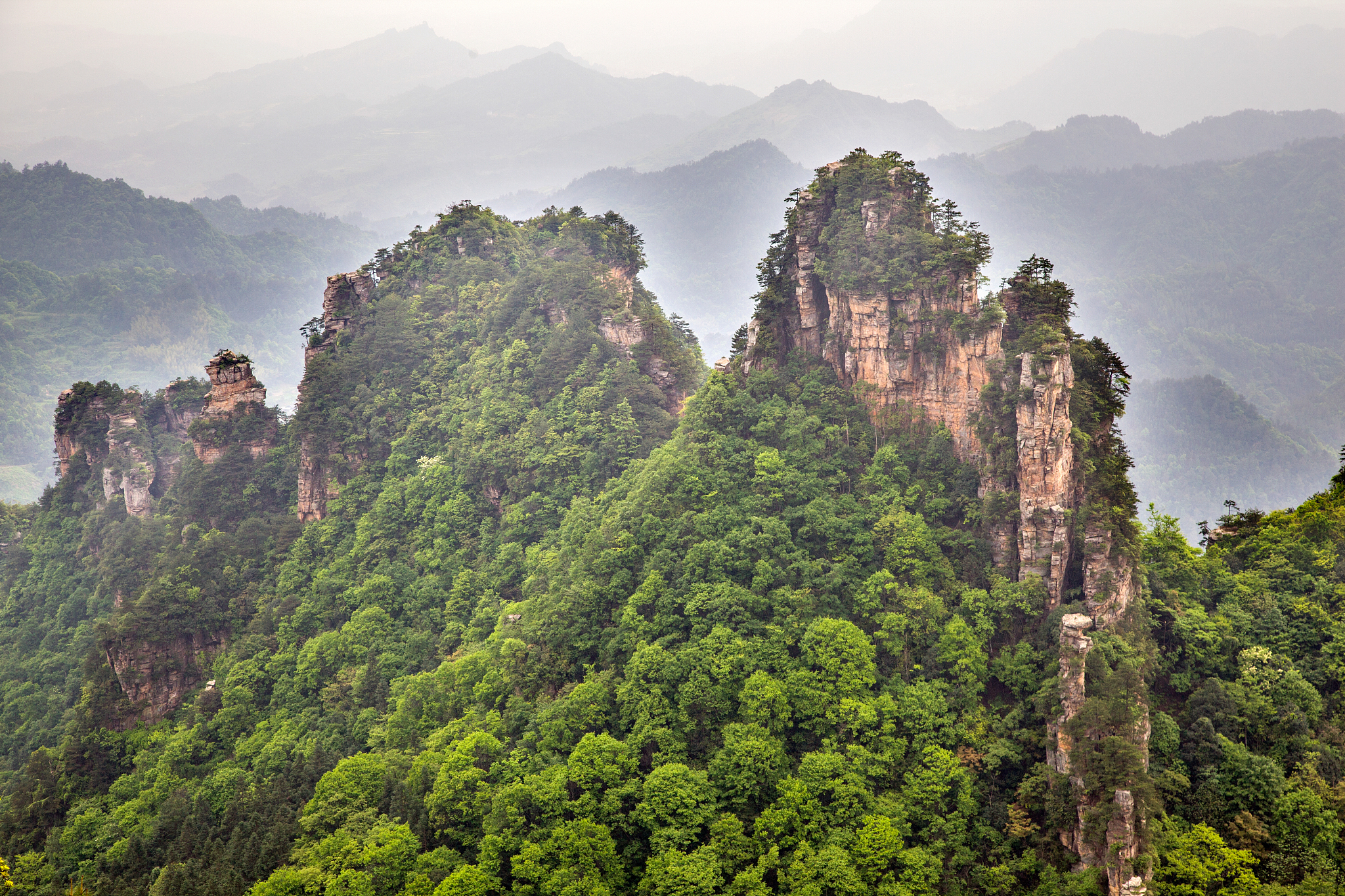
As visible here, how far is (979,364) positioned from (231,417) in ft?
190

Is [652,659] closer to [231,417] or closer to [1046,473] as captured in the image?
[1046,473]

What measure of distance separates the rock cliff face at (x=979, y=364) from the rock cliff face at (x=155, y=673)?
138 feet

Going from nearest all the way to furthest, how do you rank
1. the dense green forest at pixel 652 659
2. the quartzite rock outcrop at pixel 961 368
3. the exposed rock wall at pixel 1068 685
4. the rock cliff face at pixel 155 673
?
the dense green forest at pixel 652 659 < the exposed rock wall at pixel 1068 685 < the quartzite rock outcrop at pixel 961 368 < the rock cliff face at pixel 155 673

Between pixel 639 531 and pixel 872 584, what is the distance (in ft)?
43.3

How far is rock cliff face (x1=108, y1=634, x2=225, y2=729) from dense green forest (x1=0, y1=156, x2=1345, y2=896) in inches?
17.0

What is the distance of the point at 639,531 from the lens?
146 feet

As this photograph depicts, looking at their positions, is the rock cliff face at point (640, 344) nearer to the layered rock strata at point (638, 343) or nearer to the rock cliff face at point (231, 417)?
the layered rock strata at point (638, 343)

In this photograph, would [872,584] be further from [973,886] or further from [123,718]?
[123,718]

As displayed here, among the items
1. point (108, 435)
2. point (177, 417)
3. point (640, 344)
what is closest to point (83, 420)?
point (108, 435)

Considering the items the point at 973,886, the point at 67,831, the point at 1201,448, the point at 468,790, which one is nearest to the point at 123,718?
the point at 67,831

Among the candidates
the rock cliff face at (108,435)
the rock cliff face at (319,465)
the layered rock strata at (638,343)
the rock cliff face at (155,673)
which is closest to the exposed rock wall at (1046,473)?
the layered rock strata at (638,343)

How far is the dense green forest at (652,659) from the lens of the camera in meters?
30.5

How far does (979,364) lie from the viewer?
41219 millimetres

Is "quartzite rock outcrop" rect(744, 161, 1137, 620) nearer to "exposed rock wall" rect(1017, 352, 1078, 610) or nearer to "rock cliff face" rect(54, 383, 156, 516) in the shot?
"exposed rock wall" rect(1017, 352, 1078, 610)
